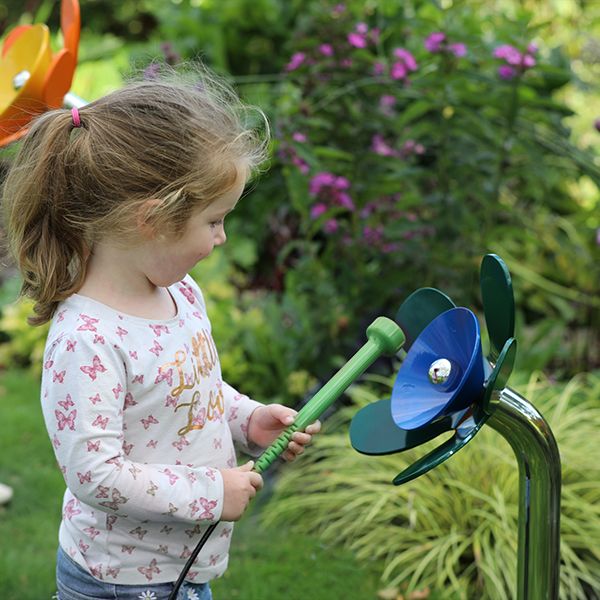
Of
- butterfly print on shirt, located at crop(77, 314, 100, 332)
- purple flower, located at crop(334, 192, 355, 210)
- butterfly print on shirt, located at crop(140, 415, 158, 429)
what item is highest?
butterfly print on shirt, located at crop(77, 314, 100, 332)

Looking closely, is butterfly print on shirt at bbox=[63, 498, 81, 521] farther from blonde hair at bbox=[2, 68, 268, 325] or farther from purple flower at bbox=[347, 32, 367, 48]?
purple flower at bbox=[347, 32, 367, 48]

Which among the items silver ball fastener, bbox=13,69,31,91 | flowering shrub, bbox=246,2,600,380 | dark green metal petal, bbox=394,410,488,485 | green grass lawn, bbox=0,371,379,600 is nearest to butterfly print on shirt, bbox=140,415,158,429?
dark green metal petal, bbox=394,410,488,485

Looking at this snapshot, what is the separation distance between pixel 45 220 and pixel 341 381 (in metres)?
0.52

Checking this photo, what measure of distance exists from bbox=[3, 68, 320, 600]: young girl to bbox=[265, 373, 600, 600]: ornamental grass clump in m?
1.15

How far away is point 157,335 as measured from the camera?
4.55ft

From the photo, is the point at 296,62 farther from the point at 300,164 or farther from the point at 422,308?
the point at 422,308

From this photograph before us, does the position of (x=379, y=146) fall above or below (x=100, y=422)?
below

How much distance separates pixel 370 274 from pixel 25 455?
1.49 metres

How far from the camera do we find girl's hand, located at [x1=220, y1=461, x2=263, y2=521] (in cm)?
136

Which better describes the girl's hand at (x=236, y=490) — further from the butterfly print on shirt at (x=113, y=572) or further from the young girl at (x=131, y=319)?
the butterfly print on shirt at (x=113, y=572)

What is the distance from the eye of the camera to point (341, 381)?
1.33 metres

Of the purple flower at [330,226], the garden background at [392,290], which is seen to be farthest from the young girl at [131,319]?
the purple flower at [330,226]

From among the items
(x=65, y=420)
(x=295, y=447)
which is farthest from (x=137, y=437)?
(x=295, y=447)

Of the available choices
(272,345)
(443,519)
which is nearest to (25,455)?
(272,345)
